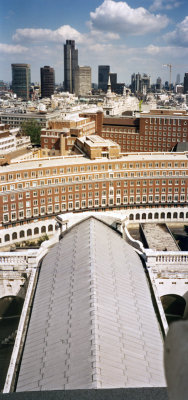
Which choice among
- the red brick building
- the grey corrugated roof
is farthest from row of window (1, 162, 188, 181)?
the red brick building

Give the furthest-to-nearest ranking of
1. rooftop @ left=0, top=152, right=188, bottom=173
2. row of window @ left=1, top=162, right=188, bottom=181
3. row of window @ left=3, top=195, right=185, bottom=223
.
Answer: rooftop @ left=0, top=152, right=188, bottom=173, row of window @ left=3, top=195, right=185, bottom=223, row of window @ left=1, top=162, right=188, bottom=181

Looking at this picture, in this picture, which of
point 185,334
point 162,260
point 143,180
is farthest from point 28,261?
point 143,180

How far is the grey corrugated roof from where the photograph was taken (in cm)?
2202

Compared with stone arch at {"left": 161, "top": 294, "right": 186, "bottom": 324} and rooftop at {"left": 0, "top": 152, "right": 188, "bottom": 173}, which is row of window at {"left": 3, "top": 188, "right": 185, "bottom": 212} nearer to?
rooftop at {"left": 0, "top": 152, "right": 188, "bottom": 173}

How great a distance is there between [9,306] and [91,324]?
62.7 ft

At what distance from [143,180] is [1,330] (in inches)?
2307

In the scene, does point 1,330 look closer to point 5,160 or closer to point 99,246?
point 99,246

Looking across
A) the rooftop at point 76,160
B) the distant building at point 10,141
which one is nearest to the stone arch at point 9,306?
the rooftop at point 76,160

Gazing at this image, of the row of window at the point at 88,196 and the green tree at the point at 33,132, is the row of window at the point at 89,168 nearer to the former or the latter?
the row of window at the point at 88,196

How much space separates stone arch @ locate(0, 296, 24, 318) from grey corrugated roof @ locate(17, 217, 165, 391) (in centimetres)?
634

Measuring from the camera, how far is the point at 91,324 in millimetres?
25781

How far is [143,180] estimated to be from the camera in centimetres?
9194

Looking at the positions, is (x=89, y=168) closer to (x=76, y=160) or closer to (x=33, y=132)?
(x=76, y=160)

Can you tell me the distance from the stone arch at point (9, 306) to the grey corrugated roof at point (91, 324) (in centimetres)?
634
